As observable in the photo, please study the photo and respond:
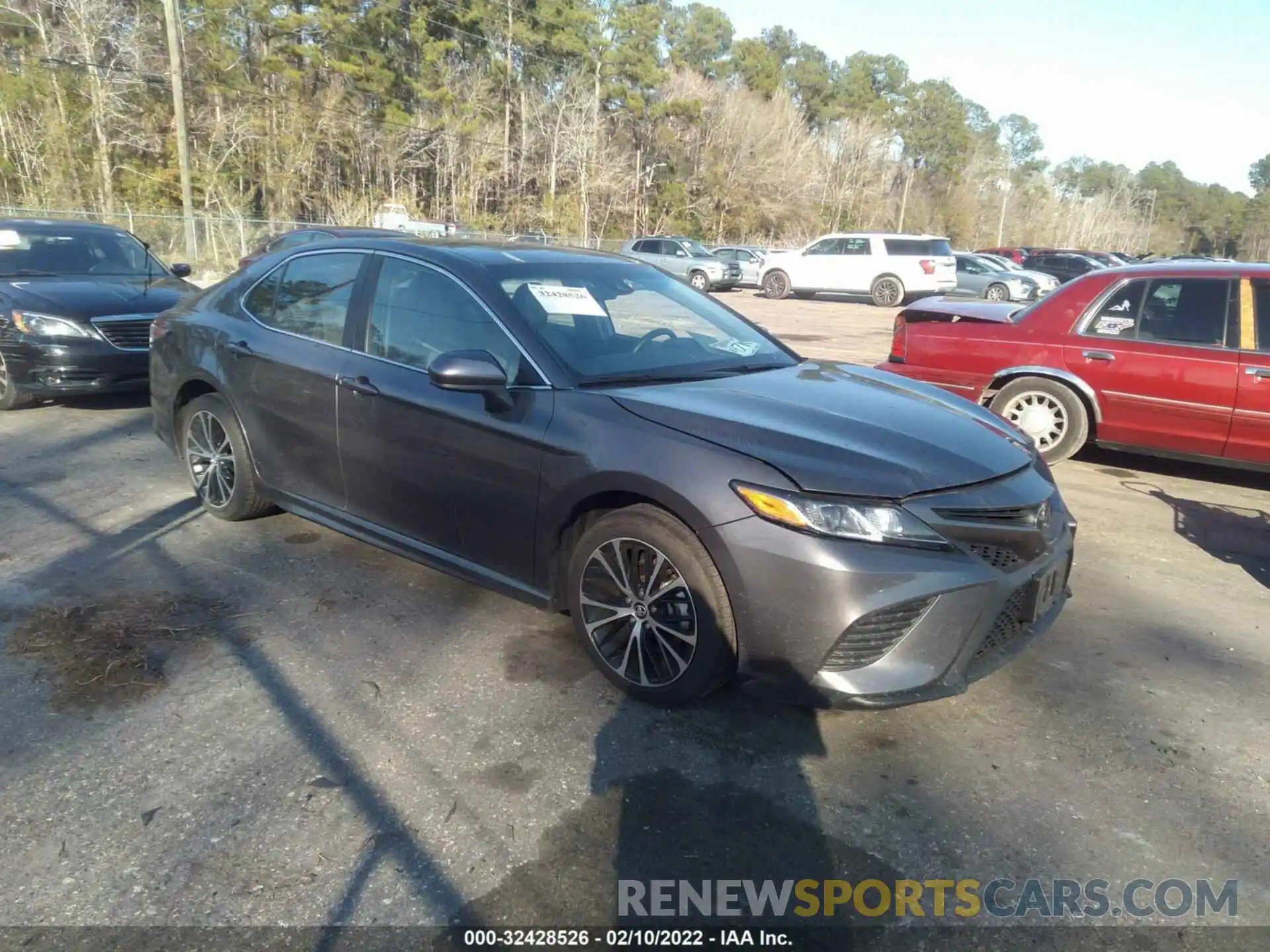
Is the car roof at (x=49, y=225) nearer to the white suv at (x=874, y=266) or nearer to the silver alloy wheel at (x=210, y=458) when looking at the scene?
the silver alloy wheel at (x=210, y=458)

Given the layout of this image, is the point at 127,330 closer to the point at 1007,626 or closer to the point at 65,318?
the point at 65,318

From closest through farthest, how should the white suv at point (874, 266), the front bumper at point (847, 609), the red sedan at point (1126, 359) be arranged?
the front bumper at point (847, 609) < the red sedan at point (1126, 359) < the white suv at point (874, 266)

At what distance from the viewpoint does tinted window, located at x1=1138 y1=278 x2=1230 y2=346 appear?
6082mm

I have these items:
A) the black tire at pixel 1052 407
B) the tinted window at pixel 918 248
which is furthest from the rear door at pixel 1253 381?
the tinted window at pixel 918 248

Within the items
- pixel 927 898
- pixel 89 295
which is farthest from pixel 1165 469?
pixel 89 295

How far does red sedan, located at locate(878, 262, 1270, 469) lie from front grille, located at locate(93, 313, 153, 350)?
6343 mm

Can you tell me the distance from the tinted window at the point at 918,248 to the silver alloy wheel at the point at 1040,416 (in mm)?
18425

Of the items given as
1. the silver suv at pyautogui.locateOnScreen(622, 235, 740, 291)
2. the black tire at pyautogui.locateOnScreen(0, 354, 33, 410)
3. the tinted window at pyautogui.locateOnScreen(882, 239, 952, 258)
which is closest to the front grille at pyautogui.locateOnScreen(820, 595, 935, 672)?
the black tire at pyautogui.locateOnScreen(0, 354, 33, 410)

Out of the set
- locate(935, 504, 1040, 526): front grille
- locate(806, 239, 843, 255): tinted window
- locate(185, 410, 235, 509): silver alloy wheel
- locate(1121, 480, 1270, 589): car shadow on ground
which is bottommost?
locate(1121, 480, 1270, 589): car shadow on ground

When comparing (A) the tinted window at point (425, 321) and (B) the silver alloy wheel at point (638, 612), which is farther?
(A) the tinted window at point (425, 321)

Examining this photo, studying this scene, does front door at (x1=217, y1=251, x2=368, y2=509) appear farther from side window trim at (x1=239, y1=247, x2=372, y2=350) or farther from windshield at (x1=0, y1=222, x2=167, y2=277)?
windshield at (x1=0, y1=222, x2=167, y2=277)

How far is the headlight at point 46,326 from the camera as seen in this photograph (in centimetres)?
707

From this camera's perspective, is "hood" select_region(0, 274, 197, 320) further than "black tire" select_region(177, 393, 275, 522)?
Yes

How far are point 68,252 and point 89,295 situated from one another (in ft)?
3.96
